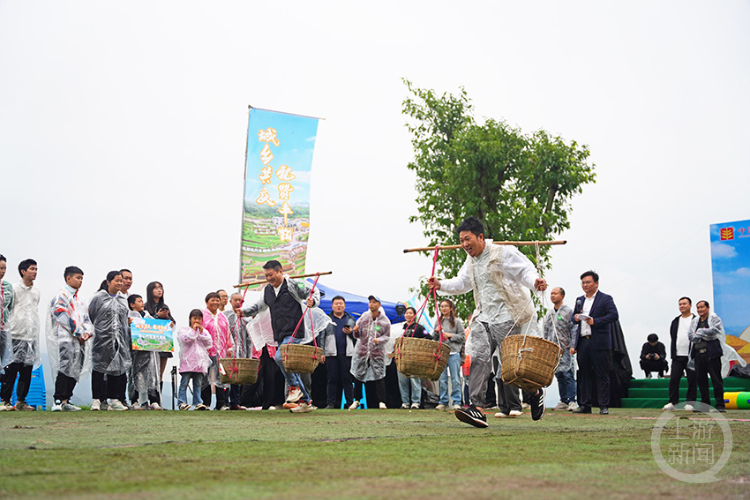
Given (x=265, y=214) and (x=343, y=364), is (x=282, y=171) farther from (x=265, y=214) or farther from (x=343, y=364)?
(x=343, y=364)

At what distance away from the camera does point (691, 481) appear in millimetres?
2715

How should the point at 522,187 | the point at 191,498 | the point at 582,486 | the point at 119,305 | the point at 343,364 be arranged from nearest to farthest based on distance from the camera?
the point at 191,498 < the point at 582,486 < the point at 119,305 < the point at 343,364 < the point at 522,187

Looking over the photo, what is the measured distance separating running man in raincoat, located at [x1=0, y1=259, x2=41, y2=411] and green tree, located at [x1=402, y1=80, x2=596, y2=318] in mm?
9443

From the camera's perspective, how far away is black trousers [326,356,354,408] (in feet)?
39.8

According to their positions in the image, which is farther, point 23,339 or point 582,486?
point 23,339

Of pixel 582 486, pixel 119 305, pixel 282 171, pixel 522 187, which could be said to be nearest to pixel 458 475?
pixel 582 486

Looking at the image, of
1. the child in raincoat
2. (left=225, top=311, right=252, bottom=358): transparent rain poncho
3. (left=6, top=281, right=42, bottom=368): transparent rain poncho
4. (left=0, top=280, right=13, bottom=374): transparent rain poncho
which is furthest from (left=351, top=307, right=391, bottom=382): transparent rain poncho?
(left=0, top=280, right=13, bottom=374): transparent rain poncho

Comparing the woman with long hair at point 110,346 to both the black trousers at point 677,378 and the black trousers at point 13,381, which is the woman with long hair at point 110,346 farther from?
the black trousers at point 677,378

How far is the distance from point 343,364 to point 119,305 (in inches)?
162

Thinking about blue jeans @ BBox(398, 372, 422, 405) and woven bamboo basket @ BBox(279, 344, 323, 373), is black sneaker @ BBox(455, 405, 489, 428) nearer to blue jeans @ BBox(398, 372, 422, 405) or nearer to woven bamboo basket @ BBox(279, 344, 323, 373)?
woven bamboo basket @ BBox(279, 344, 323, 373)

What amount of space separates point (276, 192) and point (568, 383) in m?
5.76

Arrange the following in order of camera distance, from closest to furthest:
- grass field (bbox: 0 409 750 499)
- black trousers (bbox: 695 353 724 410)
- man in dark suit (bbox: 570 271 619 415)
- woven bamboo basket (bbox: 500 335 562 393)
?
grass field (bbox: 0 409 750 499) → woven bamboo basket (bbox: 500 335 562 393) → man in dark suit (bbox: 570 271 619 415) → black trousers (bbox: 695 353 724 410)

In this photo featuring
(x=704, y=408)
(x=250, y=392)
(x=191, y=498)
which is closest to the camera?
(x=191, y=498)

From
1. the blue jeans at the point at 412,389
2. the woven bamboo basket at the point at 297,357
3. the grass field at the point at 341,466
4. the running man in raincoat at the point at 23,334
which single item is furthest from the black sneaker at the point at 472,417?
the blue jeans at the point at 412,389
